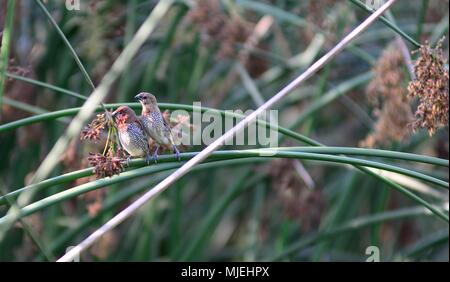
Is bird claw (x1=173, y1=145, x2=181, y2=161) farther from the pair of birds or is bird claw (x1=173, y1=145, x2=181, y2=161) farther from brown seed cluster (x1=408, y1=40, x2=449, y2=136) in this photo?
brown seed cluster (x1=408, y1=40, x2=449, y2=136)

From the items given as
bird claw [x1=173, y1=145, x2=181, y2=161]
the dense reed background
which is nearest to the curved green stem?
bird claw [x1=173, y1=145, x2=181, y2=161]

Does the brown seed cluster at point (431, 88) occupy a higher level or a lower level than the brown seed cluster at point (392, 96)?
lower

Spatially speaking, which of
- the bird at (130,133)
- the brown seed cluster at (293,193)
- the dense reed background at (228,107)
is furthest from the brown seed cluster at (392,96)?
the bird at (130,133)

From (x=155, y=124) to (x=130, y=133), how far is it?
70mm

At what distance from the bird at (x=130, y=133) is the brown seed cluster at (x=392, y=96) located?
85 cm

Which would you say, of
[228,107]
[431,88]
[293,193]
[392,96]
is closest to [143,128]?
[431,88]

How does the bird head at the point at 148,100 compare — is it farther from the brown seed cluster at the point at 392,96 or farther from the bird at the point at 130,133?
the brown seed cluster at the point at 392,96

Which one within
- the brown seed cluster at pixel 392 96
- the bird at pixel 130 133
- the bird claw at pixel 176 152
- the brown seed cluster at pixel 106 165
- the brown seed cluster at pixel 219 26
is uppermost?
the brown seed cluster at pixel 219 26

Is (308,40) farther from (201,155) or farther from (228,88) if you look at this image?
(201,155)

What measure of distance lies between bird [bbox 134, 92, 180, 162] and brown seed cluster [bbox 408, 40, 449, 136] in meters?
0.62

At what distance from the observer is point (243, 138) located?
10.4 ft

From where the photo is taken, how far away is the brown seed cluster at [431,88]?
1.94 meters

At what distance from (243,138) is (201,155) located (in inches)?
58.6
